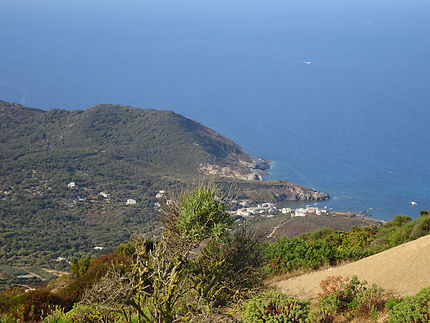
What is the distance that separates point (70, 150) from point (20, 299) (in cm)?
6174

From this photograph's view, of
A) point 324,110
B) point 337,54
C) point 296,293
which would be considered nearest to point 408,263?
point 296,293

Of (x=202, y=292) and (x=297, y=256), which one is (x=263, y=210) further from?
(x=202, y=292)

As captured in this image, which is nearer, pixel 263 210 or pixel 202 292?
pixel 202 292

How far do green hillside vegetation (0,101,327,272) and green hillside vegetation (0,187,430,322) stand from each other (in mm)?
27570

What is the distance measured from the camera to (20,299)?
1008 centimetres

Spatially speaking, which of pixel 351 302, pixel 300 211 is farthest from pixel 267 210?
pixel 351 302

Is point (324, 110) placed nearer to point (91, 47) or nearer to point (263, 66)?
point (263, 66)

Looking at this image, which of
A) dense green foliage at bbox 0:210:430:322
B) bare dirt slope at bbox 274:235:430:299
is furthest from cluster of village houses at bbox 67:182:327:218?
dense green foliage at bbox 0:210:430:322

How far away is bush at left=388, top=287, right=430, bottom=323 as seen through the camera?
6.55m

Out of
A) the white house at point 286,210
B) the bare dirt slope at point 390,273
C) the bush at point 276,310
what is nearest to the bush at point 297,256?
the bare dirt slope at point 390,273

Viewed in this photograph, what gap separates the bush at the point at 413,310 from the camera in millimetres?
6555

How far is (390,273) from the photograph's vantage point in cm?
916

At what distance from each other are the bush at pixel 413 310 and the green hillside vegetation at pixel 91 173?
3160 cm

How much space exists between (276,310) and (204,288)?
1.32 meters
